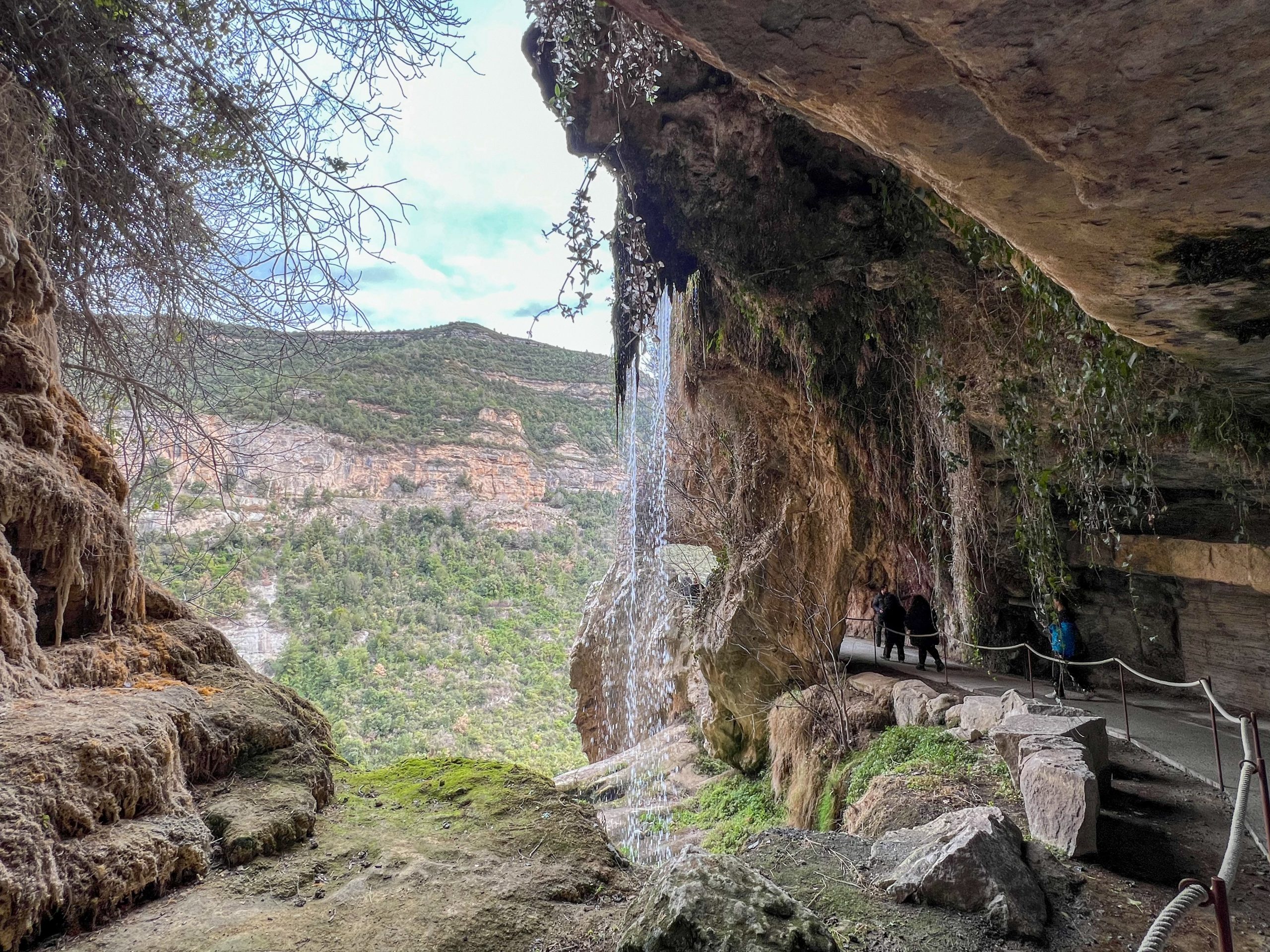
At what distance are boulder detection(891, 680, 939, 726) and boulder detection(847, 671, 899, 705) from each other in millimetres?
152

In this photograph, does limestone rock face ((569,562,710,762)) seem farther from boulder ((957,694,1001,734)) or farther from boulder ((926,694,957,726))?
boulder ((957,694,1001,734))

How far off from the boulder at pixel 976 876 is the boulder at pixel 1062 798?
520mm

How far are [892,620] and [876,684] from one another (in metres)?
2.16

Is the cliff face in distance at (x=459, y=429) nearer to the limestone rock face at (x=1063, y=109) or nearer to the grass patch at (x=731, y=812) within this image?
the grass patch at (x=731, y=812)

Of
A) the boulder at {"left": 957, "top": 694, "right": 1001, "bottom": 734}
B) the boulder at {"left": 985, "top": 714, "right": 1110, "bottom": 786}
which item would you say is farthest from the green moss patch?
the boulder at {"left": 957, "top": 694, "right": 1001, "bottom": 734}

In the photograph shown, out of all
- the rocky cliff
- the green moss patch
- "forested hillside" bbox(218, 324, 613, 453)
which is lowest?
the green moss patch

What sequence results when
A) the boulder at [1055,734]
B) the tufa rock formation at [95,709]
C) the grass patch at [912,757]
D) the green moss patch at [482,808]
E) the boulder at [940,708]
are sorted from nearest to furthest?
the tufa rock formation at [95,709] < the green moss patch at [482,808] < the boulder at [1055,734] < the grass patch at [912,757] < the boulder at [940,708]

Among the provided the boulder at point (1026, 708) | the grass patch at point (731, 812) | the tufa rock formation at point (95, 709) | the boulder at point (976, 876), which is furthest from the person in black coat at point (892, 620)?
the tufa rock formation at point (95, 709)

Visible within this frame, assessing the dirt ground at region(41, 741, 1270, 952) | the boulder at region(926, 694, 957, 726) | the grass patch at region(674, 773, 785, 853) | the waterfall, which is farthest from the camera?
the waterfall

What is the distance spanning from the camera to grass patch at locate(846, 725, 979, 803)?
18.0 ft

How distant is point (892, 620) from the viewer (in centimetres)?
1062

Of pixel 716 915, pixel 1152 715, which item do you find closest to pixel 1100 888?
pixel 716 915

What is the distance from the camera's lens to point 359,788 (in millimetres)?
3100

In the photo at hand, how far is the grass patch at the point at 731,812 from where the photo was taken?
25.6 feet
